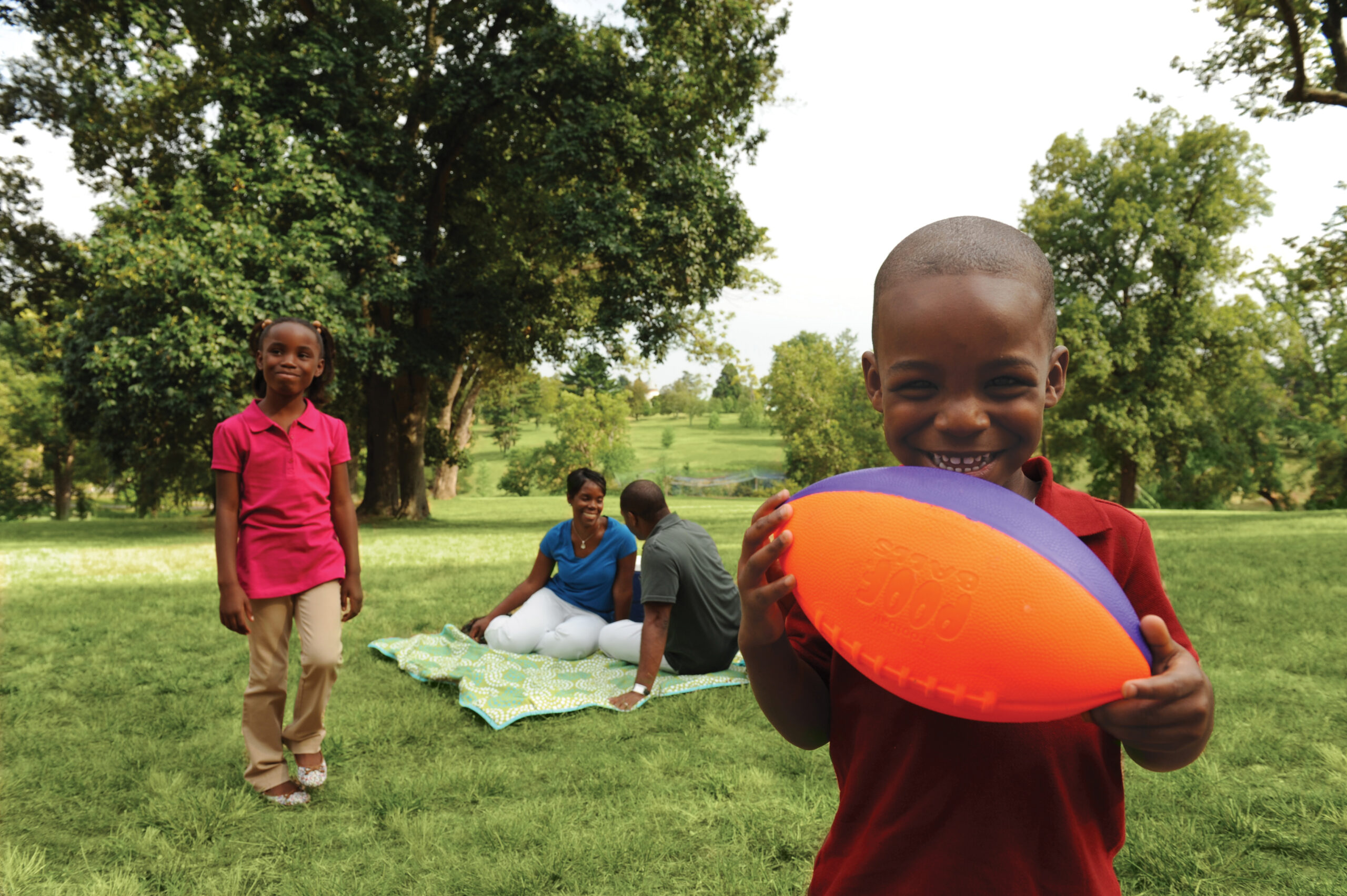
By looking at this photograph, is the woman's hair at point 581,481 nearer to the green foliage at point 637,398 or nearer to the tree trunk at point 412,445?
the tree trunk at point 412,445

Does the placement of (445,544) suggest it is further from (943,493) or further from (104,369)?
(943,493)

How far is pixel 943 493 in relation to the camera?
146 cm

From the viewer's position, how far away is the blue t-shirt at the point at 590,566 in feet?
21.0

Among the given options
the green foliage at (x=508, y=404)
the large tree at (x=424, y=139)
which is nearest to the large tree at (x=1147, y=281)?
the large tree at (x=424, y=139)

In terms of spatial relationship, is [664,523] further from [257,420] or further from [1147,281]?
[1147,281]

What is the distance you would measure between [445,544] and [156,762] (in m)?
10.3

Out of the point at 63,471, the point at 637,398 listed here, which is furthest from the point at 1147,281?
the point at 63,471

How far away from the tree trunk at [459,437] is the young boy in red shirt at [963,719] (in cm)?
2348

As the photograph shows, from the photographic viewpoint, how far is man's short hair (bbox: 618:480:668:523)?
568cm

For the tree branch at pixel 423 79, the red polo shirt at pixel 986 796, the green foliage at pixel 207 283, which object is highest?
the tree branch at pixel 423 79

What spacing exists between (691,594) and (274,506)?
2.75m

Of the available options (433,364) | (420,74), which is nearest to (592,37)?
(420,74)

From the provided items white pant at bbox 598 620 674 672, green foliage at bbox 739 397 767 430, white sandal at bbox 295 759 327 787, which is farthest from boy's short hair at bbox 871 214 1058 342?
green foliage at bbox 739 397 767 430

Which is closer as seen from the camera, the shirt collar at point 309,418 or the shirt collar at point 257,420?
the shirt collar at point 257,420
